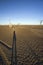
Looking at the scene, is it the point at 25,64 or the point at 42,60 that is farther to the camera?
the point at 42,60

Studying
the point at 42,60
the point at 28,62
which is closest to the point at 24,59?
the point at 28,62

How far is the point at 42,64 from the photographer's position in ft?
24.6

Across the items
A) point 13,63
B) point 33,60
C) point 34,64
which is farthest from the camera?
point 33,60

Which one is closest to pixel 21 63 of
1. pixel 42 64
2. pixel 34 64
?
pixel 34 64

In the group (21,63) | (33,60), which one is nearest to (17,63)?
(21,63)

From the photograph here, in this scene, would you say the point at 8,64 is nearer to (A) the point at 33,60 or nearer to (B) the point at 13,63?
(B) the point at 13,63

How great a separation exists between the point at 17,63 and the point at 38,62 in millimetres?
1400

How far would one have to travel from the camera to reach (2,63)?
7.13m

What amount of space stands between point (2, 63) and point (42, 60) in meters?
2.67

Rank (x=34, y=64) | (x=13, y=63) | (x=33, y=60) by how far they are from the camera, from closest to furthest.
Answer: (x=13, y=63) < (x=34, y=64) < (x=33, y=60)

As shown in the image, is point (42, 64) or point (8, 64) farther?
point (42, 64)

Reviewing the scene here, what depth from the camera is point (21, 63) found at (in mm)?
Result: 7324

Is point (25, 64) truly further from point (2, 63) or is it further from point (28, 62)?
point (2, 63)

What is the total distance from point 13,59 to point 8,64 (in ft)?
2.39
